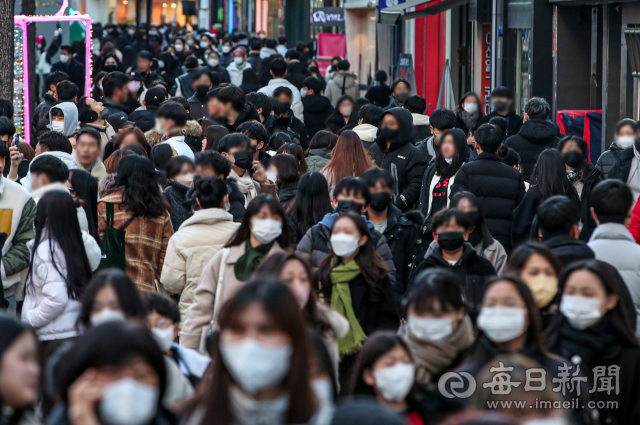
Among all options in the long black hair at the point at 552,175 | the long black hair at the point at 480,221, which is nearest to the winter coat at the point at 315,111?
the long black hair at the point at 552,175

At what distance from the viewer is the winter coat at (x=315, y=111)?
1245 cm

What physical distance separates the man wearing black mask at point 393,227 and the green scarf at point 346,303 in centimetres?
114

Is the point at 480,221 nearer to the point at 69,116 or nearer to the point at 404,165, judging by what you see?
the point at 404,165

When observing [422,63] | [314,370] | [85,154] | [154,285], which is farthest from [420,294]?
[422,63]

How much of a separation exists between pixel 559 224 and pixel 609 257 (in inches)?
11.8

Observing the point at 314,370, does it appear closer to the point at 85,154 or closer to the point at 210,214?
the point at 210,214

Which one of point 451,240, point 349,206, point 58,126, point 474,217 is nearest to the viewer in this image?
point 451,240

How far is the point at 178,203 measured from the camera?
21.7ft

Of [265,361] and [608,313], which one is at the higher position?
[265,361]

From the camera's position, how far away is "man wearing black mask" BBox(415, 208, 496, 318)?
17.3 feet

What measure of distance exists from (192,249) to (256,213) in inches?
35.7

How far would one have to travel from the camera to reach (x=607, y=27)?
40.8ft

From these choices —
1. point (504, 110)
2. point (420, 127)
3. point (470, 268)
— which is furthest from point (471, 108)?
point (470, 268)

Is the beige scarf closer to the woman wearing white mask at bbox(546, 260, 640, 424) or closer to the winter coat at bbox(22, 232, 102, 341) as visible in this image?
the woman wearing white mask at bbox(546, 260, 640, 424)
